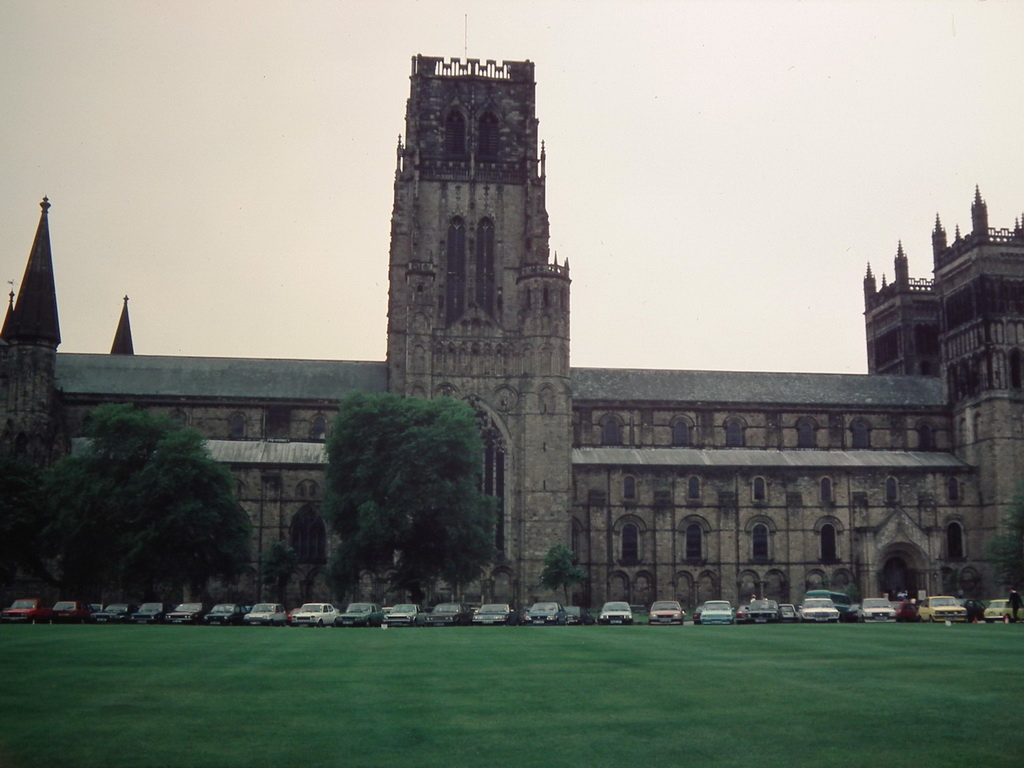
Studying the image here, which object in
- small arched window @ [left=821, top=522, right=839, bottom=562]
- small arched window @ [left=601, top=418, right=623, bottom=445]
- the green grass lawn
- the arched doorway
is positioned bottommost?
the green grass lawn

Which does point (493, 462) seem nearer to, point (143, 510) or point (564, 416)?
point (564, 416)

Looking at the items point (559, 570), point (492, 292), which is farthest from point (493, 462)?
point (492, 292)

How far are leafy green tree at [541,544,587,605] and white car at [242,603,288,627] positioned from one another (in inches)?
793

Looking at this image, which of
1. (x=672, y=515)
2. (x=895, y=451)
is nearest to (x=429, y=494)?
(x=672, y=515)

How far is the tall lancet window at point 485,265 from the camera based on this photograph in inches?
3354

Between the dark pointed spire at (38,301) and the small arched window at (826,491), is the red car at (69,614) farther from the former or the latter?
the small arched window at (826,491)

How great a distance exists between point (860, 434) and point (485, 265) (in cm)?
3301

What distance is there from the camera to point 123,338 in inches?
3976

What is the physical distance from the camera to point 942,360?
92938 mm

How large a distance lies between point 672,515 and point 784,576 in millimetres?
9493

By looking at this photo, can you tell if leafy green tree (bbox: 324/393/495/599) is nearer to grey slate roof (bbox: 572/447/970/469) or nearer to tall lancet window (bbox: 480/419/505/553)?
tall lancet window (bbox: 480/419/505/553)

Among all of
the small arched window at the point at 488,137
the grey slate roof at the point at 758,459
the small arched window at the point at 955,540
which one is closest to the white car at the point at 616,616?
the grey slate roof at the point at 758,459

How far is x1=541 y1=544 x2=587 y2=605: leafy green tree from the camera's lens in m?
72.2

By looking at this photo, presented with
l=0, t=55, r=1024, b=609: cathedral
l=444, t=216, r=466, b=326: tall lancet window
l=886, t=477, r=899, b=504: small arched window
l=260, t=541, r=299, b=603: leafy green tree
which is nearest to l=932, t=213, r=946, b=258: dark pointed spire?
l=0, t=55, r=1024, b=609: cathedral
